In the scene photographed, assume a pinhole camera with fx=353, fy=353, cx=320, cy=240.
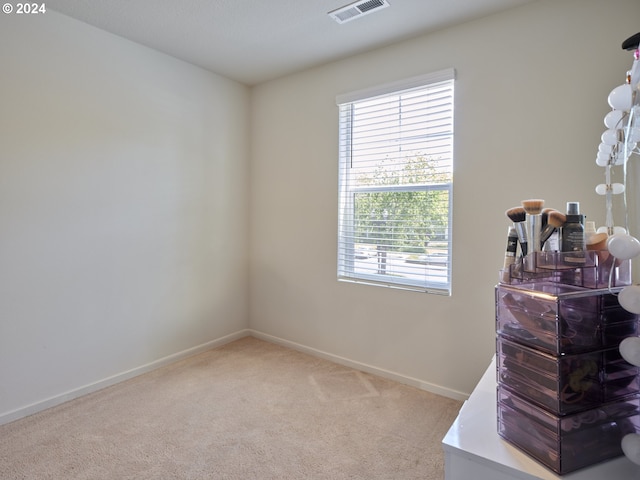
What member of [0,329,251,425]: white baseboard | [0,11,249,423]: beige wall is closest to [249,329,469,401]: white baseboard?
[0,329,251,425]: white baseboard

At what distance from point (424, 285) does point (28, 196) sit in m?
2.61

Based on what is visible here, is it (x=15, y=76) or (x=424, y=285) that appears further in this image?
(x=424, y=285)

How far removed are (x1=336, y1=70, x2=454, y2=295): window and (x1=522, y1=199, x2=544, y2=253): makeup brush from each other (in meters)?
1.33

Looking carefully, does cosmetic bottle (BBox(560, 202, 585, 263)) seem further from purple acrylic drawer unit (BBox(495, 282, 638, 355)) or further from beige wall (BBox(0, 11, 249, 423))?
beige wall (BBox(0, 11, 249, 423))

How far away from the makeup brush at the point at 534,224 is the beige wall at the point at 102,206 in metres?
2.58

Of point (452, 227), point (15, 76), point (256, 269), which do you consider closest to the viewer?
point (15, 76)

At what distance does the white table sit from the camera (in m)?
0.86

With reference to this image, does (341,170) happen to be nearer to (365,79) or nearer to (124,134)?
(365,79)

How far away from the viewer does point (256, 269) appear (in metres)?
3.55

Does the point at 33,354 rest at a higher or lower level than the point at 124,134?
lower

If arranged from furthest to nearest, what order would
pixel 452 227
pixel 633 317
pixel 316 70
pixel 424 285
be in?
pixel 316 70
pixel 424 285
pixel 452 227
pixel 633 317

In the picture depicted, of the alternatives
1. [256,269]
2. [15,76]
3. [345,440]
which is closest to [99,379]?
[256,269]

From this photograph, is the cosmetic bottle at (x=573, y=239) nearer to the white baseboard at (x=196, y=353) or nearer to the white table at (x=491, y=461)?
the white table at (x=491, y=461)

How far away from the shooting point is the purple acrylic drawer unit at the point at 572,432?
0.87 m
